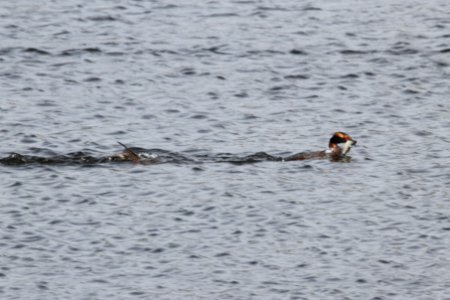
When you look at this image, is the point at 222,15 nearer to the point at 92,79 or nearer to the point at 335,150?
the point at 92,79

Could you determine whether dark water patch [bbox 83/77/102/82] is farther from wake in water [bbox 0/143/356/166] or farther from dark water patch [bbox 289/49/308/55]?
wake in water [bbox 0/143/356/166]

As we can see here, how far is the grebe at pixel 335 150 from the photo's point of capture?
23891 mm

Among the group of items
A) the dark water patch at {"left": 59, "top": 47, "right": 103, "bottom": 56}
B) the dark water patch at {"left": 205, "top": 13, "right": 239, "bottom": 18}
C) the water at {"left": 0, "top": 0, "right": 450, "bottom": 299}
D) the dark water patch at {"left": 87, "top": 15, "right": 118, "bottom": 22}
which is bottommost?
the water at {"left": 0, "top": 0, "right": 450, "bottom": 299}

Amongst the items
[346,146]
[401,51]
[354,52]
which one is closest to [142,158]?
[346,146]

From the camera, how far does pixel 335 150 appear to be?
2386cm

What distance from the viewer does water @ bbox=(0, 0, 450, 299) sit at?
18.9 meters

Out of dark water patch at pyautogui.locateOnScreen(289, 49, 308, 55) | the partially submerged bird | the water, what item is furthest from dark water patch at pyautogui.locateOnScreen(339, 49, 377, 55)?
the partially submerged bird

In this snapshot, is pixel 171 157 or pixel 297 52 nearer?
pixel 171 157

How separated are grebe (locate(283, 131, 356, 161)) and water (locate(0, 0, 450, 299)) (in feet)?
0.55

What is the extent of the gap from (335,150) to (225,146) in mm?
2148

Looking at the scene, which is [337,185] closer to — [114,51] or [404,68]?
[404,68]

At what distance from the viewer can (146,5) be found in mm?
34656

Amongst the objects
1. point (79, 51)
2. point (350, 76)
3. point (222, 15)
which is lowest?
point (350, 76)

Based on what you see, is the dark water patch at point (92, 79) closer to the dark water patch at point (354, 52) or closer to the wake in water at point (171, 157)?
the wake in water at point (171, 157)
